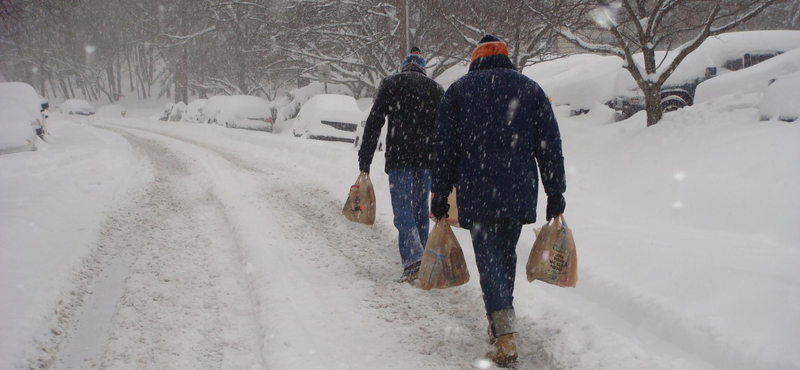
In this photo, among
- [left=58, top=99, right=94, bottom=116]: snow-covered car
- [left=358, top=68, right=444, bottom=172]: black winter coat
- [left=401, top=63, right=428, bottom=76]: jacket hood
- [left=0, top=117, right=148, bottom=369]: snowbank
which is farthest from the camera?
[left=58, top=99, right=94, bottom=116]: snow-covered car

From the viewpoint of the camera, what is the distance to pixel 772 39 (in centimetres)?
996

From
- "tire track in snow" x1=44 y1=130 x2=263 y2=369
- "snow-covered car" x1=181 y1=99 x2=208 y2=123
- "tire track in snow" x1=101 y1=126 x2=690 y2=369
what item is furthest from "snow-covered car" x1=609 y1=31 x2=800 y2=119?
"snow-covered car" x1=181 y1=99 x2=208 y2=123

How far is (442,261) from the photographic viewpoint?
3.01 m

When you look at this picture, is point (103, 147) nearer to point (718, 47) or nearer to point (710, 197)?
point (710, 197)

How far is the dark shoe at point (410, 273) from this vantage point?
13.0 ft

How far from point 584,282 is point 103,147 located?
12.9m

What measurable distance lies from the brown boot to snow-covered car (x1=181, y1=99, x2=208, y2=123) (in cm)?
2816

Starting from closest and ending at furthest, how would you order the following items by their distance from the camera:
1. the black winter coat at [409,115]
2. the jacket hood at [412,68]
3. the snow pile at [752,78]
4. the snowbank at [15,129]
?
the black winter coat at [409,115] < the jacket hood at [412,68] < the snow pile at [752,78] < the snowbank at [15,129]

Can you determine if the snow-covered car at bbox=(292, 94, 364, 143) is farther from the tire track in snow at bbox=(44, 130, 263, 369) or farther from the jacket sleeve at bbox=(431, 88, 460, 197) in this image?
the jacket sleeve at bbox=(431, 88, 460, 197)

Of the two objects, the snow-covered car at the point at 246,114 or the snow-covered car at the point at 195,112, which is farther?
the snow-covered car at the point at 195,112

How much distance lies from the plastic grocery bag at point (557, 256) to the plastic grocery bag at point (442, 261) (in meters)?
0.47

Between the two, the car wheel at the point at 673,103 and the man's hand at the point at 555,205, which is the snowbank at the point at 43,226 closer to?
the man's hand at the point at 555,205

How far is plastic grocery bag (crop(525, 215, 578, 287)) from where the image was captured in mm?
2820

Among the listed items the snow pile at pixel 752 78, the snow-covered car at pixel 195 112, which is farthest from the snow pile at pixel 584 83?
the snow-covered car at pixel 195 112
